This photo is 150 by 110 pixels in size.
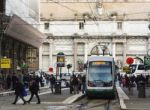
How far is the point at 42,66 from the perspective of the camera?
12912cm

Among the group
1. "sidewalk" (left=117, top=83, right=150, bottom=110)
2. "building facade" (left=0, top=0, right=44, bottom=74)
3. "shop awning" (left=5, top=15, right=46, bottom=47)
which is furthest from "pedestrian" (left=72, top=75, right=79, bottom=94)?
"shop awning" (left=5, top=15, right=46, bottom=47)

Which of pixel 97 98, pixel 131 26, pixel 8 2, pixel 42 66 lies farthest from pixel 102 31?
pixel 97 98

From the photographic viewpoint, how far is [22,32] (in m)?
69.7

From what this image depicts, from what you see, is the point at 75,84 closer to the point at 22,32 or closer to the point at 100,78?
the point at 100,78

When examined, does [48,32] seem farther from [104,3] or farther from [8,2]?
[8,2]

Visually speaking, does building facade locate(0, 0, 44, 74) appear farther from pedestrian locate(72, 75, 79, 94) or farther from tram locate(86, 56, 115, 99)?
tram locate(86, 56, 115, 99)

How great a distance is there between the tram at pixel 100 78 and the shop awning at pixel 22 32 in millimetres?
15884

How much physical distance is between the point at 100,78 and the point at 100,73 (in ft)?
1.57

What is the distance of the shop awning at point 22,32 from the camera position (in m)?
62.0

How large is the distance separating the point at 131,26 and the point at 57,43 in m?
16.0

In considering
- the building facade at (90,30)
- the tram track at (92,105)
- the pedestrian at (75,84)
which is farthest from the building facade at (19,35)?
the building facade at (90,30)

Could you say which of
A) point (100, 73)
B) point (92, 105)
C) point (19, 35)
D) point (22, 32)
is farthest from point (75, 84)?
point (22, 32)

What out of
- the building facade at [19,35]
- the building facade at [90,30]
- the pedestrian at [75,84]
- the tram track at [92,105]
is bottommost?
the tram track at [92,105]

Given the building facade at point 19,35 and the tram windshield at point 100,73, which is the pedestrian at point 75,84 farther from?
the building facade at point 19,35
